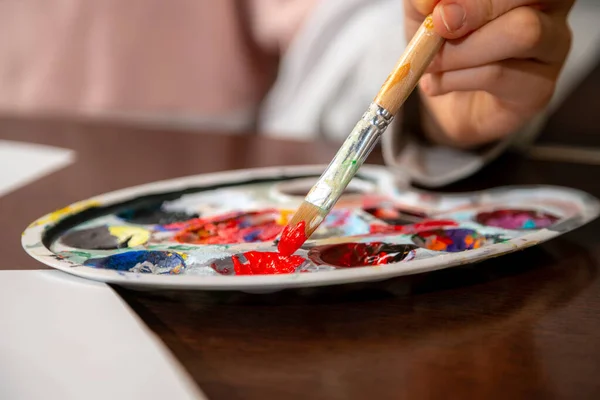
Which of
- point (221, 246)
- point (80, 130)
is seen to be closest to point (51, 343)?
point (221, 246)

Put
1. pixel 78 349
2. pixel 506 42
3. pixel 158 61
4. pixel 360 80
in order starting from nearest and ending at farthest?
pixel 78 349
pixel 506 42
pixel 360 80
pixel 158 61

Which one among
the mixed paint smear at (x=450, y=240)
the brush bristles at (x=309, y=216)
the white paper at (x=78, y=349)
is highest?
the brush bristles at (x=309, y=216)

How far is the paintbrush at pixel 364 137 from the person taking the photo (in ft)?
1.00

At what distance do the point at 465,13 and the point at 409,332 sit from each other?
0.55ft

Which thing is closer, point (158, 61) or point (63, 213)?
point (63, 213)

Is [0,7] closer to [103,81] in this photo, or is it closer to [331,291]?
[103,81]

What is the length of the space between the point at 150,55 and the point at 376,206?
0.61m

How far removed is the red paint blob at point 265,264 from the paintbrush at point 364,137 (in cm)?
1

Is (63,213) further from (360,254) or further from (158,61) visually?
(158,61)

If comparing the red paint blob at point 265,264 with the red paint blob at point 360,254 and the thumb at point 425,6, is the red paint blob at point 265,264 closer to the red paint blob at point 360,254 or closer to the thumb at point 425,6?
the red paint blob at point 360,254

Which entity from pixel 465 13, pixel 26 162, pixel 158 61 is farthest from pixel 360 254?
pixel 158 61

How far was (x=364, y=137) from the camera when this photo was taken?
31cm

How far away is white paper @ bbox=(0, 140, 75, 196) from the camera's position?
488mm

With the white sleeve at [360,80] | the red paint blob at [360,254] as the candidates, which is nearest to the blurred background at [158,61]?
the white sleeve at [360,80]
